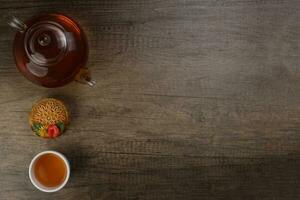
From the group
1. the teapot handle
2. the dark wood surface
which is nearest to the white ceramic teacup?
the dark wood surface

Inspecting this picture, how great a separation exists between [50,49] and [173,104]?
0.29 metres

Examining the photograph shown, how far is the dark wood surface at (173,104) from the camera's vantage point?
1.01 m

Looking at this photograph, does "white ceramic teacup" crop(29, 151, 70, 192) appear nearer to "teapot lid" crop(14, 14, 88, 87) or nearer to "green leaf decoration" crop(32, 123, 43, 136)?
"green leaf decoration" crop(32, 123, 43, 136)

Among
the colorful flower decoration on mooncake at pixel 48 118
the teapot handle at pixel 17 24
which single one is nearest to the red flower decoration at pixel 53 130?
the colorful flower decoration on mooncake at pixel 48 118

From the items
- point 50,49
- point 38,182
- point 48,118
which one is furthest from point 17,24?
point 38,182

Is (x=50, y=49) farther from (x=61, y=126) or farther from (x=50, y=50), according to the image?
(x=61, y=126)

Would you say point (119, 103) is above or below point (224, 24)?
below

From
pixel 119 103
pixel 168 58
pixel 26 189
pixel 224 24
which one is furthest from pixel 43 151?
pixel 224 24

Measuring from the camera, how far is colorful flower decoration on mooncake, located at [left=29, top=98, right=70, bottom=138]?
985 millimetres

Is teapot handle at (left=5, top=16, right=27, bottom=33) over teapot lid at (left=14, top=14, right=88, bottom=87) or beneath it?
over

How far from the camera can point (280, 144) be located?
1033 mm

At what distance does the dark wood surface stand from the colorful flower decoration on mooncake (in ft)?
0.09

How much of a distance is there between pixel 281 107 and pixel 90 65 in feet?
1.41

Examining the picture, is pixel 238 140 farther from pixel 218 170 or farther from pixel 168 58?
pixel 168 58
